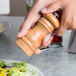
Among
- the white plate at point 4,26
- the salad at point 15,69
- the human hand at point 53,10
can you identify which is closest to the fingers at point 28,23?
the human hand at point 53,10

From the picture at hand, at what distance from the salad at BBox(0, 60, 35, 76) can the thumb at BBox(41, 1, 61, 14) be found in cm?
22

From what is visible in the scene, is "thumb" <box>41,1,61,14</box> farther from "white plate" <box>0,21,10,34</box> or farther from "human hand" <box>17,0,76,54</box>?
"white plate" <box>0,21,10,34</box>

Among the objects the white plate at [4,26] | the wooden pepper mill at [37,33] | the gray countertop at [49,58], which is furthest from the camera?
the white plate at [4,26]

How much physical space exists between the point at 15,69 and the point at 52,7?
0.79 feet

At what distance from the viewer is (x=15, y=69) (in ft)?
2.62

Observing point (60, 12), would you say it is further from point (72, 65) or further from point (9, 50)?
point (9, 50)

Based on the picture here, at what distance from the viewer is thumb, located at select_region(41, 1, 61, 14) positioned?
0.71 metres

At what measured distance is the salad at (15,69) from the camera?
0.76 m

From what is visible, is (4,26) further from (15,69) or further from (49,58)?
(15,69)

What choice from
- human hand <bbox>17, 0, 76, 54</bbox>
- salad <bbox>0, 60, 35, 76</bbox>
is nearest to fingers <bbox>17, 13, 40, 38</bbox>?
human hand <bbox>17, 0, 76, 54</bbox>

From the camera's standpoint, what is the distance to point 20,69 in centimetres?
82

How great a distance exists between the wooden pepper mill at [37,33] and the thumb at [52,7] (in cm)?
2

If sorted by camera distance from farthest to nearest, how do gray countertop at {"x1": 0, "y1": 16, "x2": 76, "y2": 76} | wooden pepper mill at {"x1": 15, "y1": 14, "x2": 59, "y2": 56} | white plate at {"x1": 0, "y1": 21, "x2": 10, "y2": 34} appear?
1. white plate at {"x1": 0, "y1": 21, "x2": 10, "y2": 34}
2. gray countertop at {"x1": 0, "y1": 16, "x2": 76, "y2": 76}
3. wooden pepper mill at {"x1": 15, "y1": 14, "x2": 59, "y2": 56}

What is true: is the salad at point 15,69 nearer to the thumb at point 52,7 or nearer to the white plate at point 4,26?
the thumb at point 52,7
